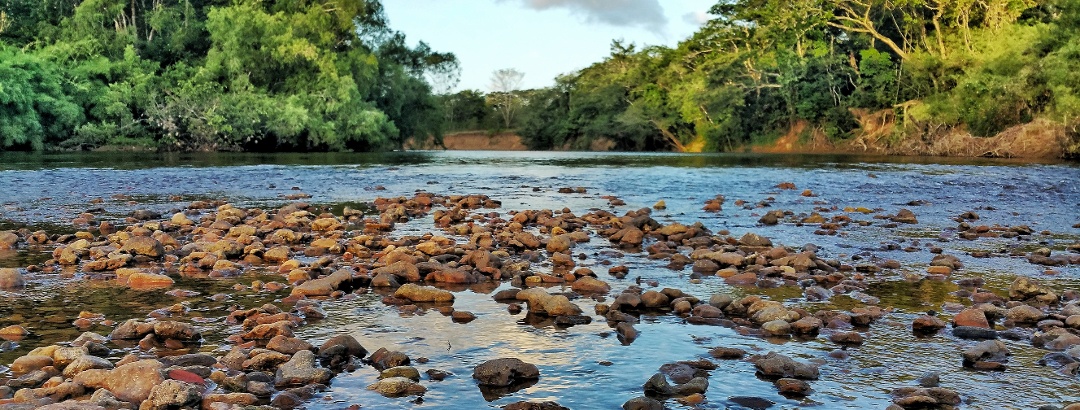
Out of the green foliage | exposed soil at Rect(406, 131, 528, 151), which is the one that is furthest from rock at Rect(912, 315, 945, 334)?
exposed soil at Rect(406, 131, 528, 151)

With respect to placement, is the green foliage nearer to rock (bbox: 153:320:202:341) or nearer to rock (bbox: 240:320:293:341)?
rock (bbox: 153:320:202:341)

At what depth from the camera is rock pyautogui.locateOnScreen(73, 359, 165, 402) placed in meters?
4.33

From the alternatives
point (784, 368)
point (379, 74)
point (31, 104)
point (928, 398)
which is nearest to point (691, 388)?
point (784, 368)

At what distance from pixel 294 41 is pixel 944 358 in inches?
1723

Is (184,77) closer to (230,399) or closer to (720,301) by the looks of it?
(720,301)

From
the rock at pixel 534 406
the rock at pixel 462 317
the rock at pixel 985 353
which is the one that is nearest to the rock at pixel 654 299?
the rock at pixel 462 317

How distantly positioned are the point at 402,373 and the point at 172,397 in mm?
1186

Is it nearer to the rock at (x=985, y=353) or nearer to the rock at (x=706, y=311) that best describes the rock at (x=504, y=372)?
the rock at (x=706, y=311)

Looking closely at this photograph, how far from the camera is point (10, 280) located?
725 cm

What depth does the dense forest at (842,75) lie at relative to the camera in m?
39.8

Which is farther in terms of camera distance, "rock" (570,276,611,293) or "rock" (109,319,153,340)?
"rock" (570,276,611,293)

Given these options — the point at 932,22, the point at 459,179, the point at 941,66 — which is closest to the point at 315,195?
the point at 459,179

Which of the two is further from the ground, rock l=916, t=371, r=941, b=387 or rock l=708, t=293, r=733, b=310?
rock l=708, t=293, r=733, b=310

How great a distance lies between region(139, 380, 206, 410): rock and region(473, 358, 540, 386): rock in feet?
4.80
